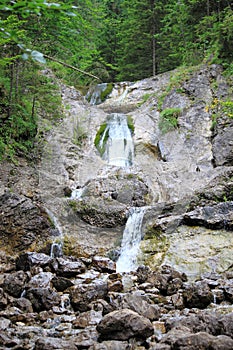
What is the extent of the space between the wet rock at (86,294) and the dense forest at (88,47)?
425 cm

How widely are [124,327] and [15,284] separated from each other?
322 centimetres

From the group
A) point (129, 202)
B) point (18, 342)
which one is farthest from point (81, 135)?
point (18, 342)

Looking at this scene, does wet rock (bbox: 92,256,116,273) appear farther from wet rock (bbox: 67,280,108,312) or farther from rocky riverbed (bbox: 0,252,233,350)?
wet rock (bbox: 67,280,108,312)

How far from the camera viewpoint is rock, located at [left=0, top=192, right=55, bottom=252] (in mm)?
9562

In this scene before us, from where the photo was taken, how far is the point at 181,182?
13508 millimetres

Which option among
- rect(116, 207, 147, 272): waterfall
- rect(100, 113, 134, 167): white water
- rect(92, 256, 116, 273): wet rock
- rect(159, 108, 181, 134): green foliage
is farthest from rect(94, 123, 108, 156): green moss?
rect(92, 256, 116, 273): wet rock

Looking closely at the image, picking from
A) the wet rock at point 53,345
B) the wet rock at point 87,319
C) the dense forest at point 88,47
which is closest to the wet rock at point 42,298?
the wet rock at point 87,319

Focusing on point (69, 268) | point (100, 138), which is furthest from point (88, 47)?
point (69, 268)

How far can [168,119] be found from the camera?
1658cm

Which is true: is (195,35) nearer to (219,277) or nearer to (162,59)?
(162,59)

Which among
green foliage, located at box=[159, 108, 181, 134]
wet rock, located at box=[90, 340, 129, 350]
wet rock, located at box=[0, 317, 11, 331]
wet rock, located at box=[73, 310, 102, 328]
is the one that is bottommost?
wet rock, located at box=[73, 310, 102, 328]

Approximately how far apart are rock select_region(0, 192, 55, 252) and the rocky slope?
0.10 ft

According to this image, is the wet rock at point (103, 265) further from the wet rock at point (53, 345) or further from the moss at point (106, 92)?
the moss at point (106, 92)

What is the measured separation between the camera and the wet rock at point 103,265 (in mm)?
8828
